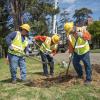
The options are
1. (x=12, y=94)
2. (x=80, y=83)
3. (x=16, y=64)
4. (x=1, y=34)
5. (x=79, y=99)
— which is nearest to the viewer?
(x=79, y=99)

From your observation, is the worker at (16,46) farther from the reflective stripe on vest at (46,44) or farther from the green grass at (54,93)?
the reflective stripe on vest at (46,44)

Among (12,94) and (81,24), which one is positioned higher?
(81,24)

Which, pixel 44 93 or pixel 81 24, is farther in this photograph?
pixel 81 24

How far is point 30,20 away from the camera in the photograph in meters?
49.1

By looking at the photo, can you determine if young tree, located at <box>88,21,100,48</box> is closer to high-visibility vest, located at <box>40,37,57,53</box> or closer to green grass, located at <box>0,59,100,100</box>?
high-visibility vest, located at <box>40,37,57,53</box>

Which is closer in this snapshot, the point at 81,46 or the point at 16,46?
the point at 81,46

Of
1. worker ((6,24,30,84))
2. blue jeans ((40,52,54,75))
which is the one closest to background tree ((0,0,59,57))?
blue jeans ((40,52,54,75))

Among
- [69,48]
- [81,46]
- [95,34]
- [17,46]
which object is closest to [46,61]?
[17,46]

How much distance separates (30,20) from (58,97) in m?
39.9

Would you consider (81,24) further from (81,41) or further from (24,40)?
(24,40)

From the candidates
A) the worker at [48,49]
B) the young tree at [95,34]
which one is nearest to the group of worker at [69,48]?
the worker at [48,49]

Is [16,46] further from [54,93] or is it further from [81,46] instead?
[54,93]

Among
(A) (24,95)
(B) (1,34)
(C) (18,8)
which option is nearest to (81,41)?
(A) (24,95)

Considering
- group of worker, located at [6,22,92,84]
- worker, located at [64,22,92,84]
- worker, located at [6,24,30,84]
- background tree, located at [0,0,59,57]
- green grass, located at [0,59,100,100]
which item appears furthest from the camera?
background tree, located at [0,0,59,57]
